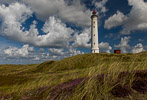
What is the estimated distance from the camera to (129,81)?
5812 millimetres

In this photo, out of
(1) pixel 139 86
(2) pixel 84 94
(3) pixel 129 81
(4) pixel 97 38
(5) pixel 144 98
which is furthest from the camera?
(4) pixel 97 38

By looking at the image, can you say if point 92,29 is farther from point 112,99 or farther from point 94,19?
point 112,99

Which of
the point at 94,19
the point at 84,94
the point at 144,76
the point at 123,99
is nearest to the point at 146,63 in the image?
the point at 144,76

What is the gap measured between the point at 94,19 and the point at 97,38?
1334cm

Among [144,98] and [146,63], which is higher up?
[146,63]

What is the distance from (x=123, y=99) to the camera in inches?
181

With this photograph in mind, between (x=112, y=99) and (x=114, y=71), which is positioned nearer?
(x=112, y=99)

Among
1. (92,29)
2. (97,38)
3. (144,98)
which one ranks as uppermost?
(92,29)

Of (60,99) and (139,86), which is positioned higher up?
(139,86)

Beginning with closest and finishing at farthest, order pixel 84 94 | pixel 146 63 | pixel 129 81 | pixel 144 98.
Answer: pixel 144 98
pixel 84 94
pixel 129 81
pixel 146 63

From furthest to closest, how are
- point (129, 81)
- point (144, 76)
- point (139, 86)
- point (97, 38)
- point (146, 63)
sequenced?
point (97, 38)
point (146, 63)
point (144, 76)
point (129, 81)
point (139, 86)

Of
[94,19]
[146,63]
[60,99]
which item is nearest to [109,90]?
[60,99]

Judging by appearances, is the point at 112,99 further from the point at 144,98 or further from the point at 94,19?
Result: the point at 94,19

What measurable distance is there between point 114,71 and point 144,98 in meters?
2.21
